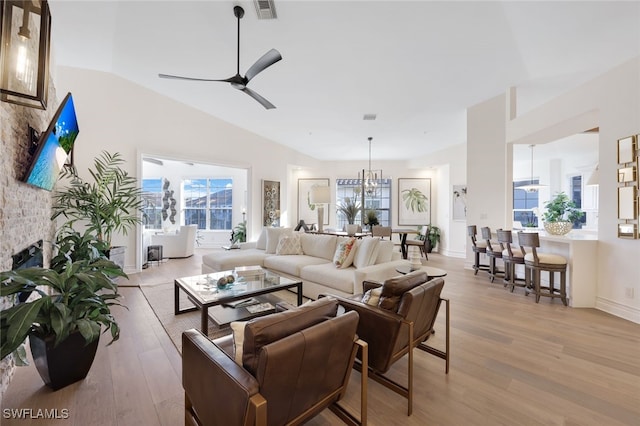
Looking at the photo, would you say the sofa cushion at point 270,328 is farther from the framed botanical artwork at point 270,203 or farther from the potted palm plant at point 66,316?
the framed botanical artwork at point 270,203

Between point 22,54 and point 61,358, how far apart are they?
6.75ft

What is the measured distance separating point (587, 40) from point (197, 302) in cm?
518

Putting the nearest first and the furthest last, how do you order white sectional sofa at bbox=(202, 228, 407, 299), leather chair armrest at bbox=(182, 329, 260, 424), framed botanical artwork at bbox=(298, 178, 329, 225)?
leather chair armrest at bbox=(182, 329, 260, 424) < white sectional sofa at bbox=(202, 228, 407, 299) < framed botanical artwork at bbox=(298, 178, 329, 225)

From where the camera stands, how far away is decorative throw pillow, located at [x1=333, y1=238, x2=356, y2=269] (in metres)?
3.67

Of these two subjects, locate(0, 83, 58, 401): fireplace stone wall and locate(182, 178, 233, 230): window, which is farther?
locate(182, 178, 233, 230): window

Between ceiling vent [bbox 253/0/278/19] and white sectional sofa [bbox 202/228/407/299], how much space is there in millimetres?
2868

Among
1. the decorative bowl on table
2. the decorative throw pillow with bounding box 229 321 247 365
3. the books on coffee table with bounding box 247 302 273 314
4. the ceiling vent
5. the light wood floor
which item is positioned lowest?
the light wood floor

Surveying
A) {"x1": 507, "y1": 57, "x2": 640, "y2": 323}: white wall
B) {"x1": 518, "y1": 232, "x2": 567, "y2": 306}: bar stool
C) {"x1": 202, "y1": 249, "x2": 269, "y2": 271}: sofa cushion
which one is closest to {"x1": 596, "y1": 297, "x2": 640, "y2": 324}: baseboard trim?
{"x1": 507, "y1": 57, "x2": 640, "y2": 323}: white wall

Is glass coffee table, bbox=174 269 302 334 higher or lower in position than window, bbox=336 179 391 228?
lower

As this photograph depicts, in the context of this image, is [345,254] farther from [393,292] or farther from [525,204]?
[525,204]

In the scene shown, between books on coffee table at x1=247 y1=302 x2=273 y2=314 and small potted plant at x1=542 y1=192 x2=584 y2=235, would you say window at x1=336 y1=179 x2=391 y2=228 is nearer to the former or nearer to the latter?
small potted plant at x1=542 y1=192 x2=584 y2=235

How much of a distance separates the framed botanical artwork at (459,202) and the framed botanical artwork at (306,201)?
3.76 m

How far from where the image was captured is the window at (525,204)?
7.65 metres

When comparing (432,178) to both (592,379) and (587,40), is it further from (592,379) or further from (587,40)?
(592,379)
